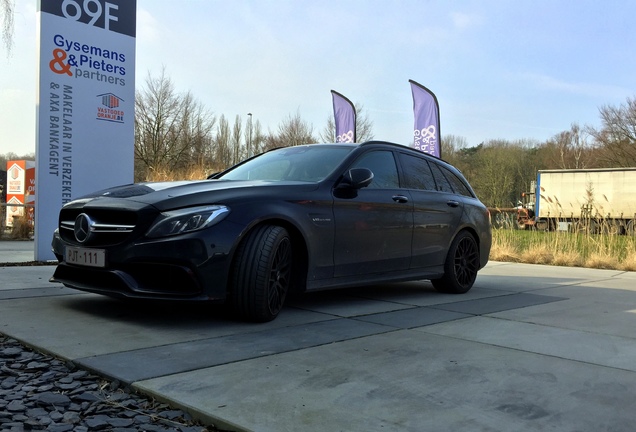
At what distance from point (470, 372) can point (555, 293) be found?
161 inches

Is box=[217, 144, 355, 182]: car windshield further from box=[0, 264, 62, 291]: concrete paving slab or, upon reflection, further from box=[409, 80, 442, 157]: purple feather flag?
box=[409, 80, 442, 157]: purple feather flag

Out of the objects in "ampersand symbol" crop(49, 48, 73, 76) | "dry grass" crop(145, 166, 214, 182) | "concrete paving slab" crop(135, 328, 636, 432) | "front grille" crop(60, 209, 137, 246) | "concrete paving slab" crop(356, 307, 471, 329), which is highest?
"ampersand symbol" crop(49, 48, 73, 76)

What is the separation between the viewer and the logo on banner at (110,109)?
321 inches

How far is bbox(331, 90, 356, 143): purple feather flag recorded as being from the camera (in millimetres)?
20594

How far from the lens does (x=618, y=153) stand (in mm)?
43812

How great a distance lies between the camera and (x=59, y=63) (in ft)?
25.1

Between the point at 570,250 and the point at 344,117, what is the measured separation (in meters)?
11.3

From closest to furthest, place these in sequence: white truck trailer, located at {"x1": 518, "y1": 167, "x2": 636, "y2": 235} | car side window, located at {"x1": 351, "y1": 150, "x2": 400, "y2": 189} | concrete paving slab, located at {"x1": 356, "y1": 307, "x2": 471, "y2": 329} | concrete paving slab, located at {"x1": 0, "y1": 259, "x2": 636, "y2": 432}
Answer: concrete paving slab, located at {"x1": 0, "y1": 259, "x2": 636, "y2": 432}, concrete paving slab, located at {"x1": 356, "y1": 307, "x2": 471, "y2": 329}, car side window, located at {"x1": 351, "y1": 150, "x2": 400, "y2": 189}, white truck trailer, located at {"x1": 518, "y1": 167, "x2": 636, "y2": 235}

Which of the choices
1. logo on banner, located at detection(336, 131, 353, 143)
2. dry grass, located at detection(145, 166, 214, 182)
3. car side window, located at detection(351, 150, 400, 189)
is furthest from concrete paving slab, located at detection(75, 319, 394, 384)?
logo on banner, located at detection(336, 131, 353, 143)

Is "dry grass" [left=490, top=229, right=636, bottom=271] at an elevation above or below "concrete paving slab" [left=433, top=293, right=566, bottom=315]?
above

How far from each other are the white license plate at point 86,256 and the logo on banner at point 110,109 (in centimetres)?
452

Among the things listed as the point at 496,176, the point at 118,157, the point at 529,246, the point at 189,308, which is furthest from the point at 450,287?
the point at 496,176

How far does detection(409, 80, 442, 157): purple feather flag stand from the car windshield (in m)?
11.4

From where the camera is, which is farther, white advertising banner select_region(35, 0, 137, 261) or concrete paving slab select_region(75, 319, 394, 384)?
white advertising banner select_region(35, 0, 137, 261)
